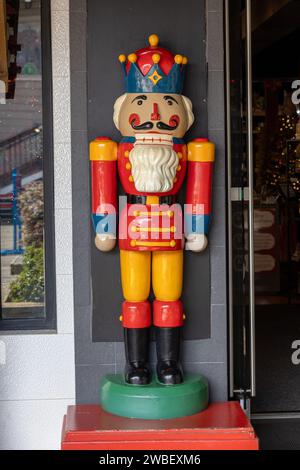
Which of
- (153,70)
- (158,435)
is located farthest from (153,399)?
(153,70)

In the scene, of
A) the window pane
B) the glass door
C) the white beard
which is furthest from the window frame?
the glass door

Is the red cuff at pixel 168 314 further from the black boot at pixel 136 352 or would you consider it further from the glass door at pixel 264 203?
the glass door at pixel 264 203

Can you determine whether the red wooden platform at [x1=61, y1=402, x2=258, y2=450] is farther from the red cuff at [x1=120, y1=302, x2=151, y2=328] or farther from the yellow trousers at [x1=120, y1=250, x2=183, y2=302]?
the yellow trousers at [x1=120, y1=250, x2=183, y2=302]

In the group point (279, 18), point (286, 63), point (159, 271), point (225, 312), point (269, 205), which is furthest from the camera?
point (286, 63)

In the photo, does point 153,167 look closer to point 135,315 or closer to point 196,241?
point 196,241

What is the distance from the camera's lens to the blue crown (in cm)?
322

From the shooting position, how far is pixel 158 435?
307 centimetres

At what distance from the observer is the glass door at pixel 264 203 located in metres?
3.48

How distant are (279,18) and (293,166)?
1.65 meters

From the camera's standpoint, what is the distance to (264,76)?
8547mm

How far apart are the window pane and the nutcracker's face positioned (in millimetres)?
503

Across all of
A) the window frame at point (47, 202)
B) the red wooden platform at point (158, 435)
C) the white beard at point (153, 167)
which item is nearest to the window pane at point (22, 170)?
the window frame at point (47, 202)

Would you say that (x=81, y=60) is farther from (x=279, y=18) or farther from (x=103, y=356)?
(x=279, y=18)

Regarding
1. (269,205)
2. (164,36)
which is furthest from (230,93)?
(269,205)
